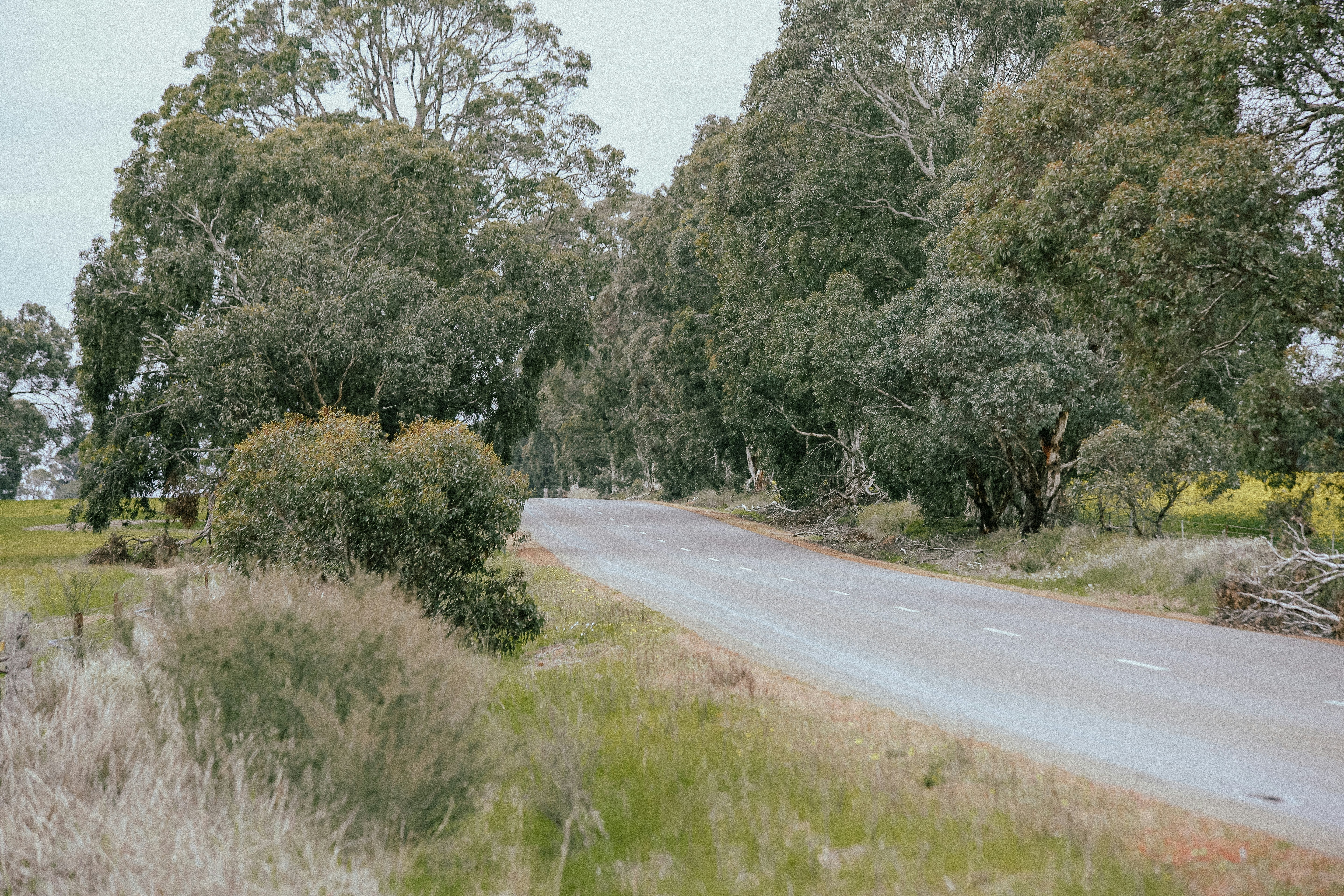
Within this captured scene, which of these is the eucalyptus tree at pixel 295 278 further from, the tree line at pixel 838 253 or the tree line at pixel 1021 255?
the tree line at pixel 1021 255

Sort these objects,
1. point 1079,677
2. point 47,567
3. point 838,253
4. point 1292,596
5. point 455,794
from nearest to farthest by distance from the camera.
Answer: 1. point 455,794
2. point 1079,677
3. point 1292,596
4. point 47,567
5. point 838,253

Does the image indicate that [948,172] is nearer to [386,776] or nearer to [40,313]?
[386,776]

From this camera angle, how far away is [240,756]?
4.75 m

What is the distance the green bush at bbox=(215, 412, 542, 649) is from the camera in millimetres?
10906

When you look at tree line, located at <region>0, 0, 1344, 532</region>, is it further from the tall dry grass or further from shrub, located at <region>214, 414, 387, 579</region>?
the tall dry grass

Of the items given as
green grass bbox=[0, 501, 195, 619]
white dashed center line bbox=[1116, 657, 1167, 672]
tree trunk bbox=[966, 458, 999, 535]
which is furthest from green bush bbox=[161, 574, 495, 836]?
tree trunk bbox=[966, 458, 999, 535]

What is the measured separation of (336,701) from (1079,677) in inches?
271

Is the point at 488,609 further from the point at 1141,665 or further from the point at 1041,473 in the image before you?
the point at 1041,473

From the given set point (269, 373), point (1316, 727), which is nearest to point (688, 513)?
point (269, 373)

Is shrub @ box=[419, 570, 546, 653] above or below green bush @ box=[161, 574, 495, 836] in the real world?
below

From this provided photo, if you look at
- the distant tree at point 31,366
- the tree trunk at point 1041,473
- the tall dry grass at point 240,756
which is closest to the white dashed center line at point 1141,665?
the tall dry grass at point 240,756

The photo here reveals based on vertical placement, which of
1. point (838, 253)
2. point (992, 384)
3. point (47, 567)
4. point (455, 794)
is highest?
point (838, 253)

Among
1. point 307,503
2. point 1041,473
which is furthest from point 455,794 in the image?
point 1041,473

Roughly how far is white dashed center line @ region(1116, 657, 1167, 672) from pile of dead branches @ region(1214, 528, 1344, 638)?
3.41 m
